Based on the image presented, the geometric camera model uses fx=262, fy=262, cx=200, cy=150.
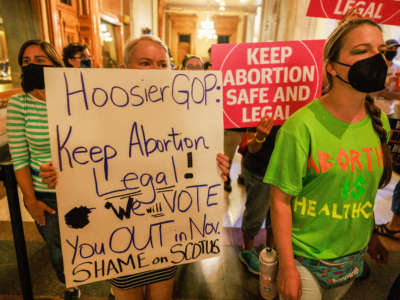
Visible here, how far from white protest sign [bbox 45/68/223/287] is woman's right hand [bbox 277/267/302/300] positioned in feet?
1.06

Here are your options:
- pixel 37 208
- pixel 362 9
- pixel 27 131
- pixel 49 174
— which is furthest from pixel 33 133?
pixel 362 9

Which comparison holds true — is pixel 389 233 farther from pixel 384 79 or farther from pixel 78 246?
pixel 78 246

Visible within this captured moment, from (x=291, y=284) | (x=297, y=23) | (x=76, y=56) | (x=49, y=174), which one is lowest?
(x=291, y=284)

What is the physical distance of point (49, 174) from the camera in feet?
2.99

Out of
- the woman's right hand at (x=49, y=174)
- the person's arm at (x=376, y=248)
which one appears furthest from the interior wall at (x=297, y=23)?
the woman's right hand at (x=49, y=174)

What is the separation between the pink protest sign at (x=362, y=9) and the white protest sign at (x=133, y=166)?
0.93 meters

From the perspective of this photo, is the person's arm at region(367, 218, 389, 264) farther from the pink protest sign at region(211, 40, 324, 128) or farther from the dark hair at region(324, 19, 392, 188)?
the pink protest sign at region(211, 40, 324, 128)

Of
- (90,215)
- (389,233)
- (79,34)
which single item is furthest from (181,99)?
(79,34)

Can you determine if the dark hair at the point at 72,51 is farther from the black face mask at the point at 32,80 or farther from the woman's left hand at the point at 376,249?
the woman's left hand at the point at 376,249

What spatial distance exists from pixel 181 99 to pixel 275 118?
536 mm

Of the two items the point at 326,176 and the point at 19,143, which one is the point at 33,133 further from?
the point at 326,176

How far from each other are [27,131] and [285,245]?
50.9 inches

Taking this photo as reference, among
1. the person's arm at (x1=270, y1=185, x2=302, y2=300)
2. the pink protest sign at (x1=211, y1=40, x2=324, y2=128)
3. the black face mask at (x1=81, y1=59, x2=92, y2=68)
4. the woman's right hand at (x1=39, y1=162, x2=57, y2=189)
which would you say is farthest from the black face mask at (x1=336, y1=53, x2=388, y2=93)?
the black face mask at (x1=81, y1=59, x2=92, y2=68)

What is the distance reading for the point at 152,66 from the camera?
132cm
